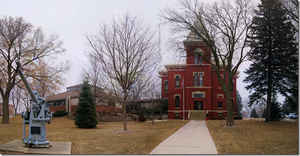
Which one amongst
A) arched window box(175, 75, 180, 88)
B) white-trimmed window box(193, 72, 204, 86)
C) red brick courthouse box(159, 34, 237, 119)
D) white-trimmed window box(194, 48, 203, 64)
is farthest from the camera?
arched window box(175, 75, 180, 88)

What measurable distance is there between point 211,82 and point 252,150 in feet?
94.4

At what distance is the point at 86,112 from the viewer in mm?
25625

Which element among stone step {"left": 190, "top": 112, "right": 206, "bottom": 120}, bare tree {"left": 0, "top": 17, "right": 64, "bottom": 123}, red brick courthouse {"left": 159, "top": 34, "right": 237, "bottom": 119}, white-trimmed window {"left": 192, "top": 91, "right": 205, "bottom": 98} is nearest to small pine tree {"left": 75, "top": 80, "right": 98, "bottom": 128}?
bare tree {"left": 0, "top": 17, "right": 64, "bottom": 123}

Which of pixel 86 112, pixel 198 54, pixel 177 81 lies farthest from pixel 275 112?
pixel 86 112

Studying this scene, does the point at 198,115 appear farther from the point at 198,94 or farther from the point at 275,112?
the point at 275,112

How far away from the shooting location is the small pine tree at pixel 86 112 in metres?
25.1

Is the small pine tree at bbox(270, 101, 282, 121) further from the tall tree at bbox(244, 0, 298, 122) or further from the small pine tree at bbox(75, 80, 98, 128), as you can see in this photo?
the small pine tree at bbox(75, 80, 98, 128)

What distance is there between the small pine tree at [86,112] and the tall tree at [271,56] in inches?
492

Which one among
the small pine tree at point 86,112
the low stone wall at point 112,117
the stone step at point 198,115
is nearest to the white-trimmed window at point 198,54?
the stone step at point 198,115

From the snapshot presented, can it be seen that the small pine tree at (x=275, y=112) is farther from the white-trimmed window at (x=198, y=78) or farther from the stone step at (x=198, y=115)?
the white-trimmed window at (x=198, y=78)

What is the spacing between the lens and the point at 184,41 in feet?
78.0

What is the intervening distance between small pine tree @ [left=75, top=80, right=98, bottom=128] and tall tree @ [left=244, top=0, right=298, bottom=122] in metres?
12.5

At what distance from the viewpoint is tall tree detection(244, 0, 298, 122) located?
78.6 feet

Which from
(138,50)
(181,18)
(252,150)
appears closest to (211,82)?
(181,18)
